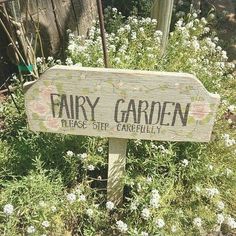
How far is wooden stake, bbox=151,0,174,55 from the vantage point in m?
4.00

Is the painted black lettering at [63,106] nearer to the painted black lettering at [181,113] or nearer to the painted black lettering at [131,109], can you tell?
the painted black lettering at [131,109]

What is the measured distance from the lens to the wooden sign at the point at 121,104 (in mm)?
2510

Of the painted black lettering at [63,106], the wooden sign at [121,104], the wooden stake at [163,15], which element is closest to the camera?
the wooden sign at [121,104]

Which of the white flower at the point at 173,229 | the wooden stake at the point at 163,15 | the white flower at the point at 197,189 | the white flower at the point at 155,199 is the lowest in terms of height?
the white flower at the point at 173,229

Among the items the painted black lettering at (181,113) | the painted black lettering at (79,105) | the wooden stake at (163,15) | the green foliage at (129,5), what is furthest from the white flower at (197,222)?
the green foliage at (129,5)

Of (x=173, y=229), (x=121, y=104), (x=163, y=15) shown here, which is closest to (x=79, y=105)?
(x=121, y=104)

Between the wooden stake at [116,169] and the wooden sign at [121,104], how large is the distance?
0.58ft

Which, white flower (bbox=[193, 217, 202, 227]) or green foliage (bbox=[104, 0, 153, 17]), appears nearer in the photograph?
white flower (bbox=[193, 217, 202, 227])

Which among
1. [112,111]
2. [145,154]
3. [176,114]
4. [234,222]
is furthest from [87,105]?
[234,222]

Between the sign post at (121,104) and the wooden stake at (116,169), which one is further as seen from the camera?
the wooden stake at (116,169)

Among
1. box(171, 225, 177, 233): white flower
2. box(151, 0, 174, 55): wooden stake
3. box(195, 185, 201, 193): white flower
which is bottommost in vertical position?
box(171, 225, 177, 233): white flower

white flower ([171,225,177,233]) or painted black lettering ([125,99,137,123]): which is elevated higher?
painted black lettering ([125,99,137,123])

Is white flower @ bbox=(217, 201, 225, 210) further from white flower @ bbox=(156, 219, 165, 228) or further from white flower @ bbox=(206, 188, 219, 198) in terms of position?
white flower @ bbox=(156, 219, 165, 228)

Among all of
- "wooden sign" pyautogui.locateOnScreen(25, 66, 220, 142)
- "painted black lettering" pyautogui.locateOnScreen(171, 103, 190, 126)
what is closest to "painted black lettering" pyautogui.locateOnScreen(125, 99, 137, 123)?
"wooden sign" pyautogui.locateOnScreen(25, 66, 220, 142)
